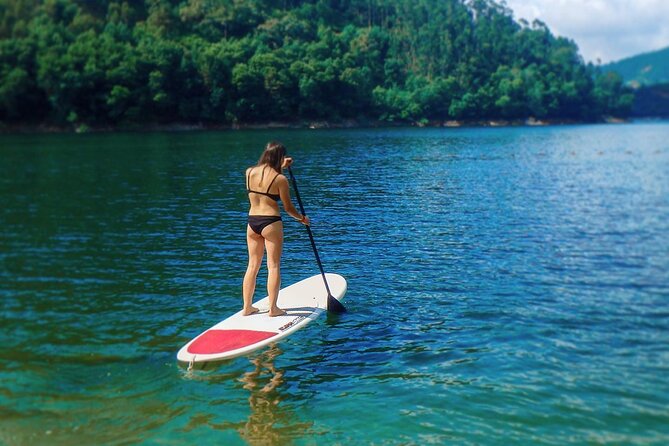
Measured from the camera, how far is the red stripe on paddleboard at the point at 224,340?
1033 centimetres

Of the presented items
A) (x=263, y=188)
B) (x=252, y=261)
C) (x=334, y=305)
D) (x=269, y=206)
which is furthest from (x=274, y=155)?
(x=334, y=305)

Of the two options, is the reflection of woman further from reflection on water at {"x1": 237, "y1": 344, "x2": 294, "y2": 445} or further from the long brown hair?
the long brown hair

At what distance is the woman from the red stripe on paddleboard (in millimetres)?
985

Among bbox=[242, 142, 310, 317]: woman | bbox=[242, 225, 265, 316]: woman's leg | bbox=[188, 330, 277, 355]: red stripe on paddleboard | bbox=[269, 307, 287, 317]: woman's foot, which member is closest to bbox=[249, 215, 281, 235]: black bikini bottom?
bbox=[242, 142, 310, 317]: woman

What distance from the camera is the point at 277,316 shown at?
39.1 feet

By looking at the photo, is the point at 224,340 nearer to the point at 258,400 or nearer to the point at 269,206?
the point at 258,400

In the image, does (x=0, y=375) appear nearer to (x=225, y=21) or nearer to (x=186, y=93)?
(x=186, y=93)

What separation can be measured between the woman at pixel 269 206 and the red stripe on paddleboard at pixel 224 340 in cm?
99

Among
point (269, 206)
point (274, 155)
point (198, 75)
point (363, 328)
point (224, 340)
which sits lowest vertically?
point (363, 328)

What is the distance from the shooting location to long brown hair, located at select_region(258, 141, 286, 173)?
10742mm

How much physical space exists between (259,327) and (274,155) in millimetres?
3299

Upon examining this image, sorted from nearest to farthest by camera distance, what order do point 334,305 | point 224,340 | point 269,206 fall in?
point 224,340, point 269,206, point 334,305

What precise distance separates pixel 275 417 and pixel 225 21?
192 m

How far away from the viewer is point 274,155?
10.8m
